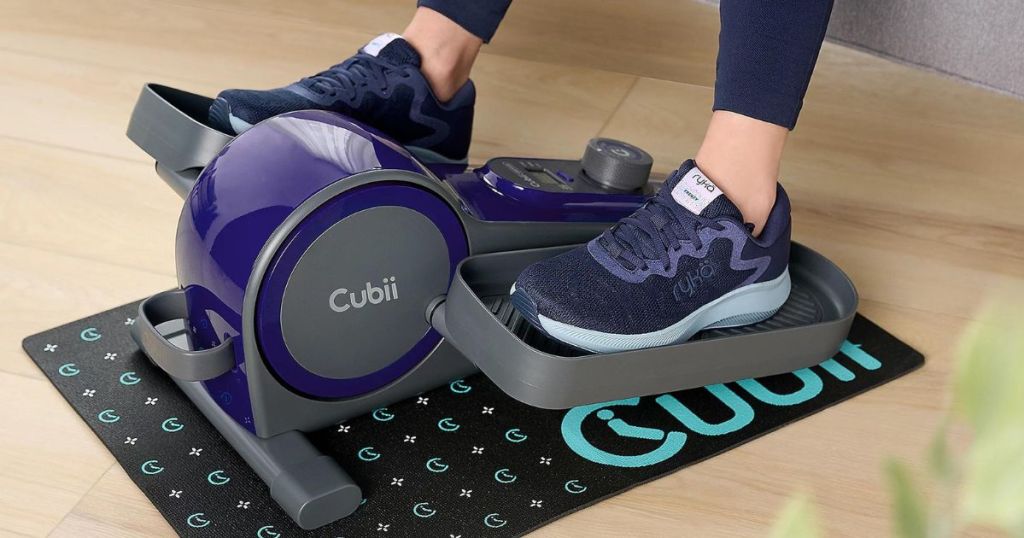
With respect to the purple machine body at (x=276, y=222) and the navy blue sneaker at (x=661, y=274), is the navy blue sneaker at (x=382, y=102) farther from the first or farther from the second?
the navy blue sneaker at (x=661, y=274)

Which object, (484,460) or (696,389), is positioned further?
(696,389)

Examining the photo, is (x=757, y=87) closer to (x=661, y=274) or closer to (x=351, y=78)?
(x=661, y=274)

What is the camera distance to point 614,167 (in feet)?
3.42

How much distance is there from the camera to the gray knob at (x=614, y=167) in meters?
1.04

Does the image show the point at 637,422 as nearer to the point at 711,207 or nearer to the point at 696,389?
the point at 696,389

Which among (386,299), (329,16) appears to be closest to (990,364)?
(386,299)

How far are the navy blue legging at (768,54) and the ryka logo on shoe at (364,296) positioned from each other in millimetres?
345

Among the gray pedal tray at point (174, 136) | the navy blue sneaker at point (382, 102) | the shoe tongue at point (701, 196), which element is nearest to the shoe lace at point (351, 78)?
the navy blue sneaker at point (382, 102)

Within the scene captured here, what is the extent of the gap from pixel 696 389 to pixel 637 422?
9cm

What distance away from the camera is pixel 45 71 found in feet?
4.83

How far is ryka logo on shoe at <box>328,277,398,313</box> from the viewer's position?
812 millimetres

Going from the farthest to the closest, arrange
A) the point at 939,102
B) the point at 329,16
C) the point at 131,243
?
the point at 329,16 < the point at 939,102 < the point at 131,243

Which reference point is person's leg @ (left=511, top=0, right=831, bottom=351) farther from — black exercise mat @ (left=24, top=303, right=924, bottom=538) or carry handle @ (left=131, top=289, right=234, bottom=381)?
carry handle @ (left=131, top=289, right=234, bottom=381)

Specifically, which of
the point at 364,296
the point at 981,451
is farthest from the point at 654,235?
the point at 981,451
